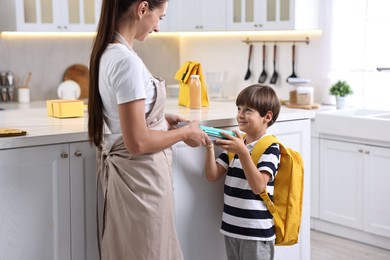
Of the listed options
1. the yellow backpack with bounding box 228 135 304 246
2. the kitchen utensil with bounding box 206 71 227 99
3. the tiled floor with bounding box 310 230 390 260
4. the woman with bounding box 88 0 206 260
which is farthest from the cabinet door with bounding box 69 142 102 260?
the kitchen utensil with bounding box 206 71 227 99

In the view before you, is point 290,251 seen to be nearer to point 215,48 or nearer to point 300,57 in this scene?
point 300,57

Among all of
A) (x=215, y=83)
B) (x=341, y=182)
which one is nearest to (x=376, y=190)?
(x=341, y=182)

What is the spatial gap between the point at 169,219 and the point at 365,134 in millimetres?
2294

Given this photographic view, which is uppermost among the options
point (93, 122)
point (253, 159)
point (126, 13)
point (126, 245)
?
point (126, 13)

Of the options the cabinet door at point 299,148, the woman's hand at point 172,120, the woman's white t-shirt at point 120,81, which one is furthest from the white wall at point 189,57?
the woman's white t-shirt at point 120,81

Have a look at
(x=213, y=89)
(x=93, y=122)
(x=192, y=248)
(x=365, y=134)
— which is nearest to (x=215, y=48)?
(x=213, y=89)

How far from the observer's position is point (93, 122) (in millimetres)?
2592

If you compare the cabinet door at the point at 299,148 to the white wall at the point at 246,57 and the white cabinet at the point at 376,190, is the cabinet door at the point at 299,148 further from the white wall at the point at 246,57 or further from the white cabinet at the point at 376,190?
the white wall at the point at 246,57

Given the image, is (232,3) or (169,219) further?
(232,3)

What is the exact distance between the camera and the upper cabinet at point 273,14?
5.16 m

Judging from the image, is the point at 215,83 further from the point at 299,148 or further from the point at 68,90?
the point at 299,148

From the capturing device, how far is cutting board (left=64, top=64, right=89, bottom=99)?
5801 millimetres

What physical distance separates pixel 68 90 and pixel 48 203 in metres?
2.95

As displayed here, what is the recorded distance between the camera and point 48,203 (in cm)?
278
